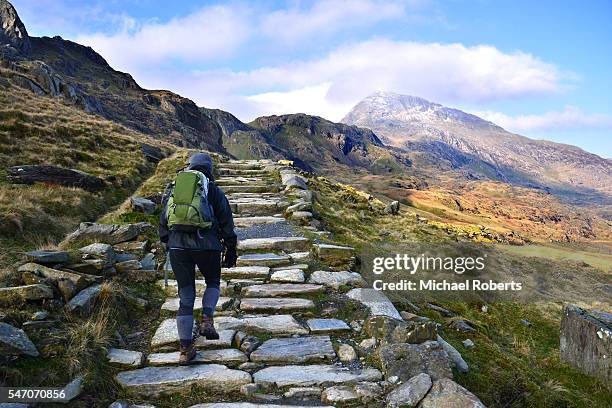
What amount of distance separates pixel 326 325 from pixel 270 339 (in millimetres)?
919

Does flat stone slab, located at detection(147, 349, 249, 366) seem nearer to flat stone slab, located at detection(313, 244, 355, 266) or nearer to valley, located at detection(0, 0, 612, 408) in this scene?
valley, located at detection(0, 0, 612, 408)

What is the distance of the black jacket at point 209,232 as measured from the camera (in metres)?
5.32

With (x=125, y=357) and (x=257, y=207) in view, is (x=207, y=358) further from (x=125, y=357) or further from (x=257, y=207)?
(x=257, y=207)

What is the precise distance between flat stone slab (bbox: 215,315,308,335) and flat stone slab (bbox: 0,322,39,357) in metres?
Answer: 2.37

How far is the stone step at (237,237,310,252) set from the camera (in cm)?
1006

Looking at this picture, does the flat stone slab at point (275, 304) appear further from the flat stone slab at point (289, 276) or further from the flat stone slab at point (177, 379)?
the flat stone slab at point (177, 379)

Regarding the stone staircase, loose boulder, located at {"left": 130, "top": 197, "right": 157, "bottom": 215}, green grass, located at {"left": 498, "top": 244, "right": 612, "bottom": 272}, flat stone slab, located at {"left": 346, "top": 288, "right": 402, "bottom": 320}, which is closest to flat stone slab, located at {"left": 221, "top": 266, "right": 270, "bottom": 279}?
the stone staircase

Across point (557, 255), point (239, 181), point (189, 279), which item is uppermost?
point (239, 181)

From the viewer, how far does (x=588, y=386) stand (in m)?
6.32

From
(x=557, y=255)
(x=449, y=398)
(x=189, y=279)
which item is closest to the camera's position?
(x=449, y=398)

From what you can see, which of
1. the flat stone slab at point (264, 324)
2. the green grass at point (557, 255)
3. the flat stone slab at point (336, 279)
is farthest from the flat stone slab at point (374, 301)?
the green grass at point (557, 255)

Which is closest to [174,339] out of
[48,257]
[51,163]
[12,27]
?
[48,257]

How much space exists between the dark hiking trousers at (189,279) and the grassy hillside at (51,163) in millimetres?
3782

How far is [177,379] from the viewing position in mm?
4820
